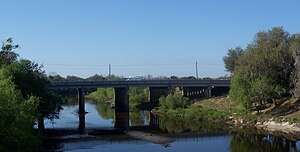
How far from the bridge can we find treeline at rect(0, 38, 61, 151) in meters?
37.3

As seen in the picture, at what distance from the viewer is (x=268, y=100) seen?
8956cm

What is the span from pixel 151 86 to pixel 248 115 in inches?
1710

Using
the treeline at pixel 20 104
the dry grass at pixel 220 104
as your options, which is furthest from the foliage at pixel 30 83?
the dry grass at pixel 220 104

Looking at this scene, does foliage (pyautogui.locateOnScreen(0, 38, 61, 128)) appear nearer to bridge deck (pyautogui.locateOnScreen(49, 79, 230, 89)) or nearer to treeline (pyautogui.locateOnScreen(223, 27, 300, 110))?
treeline (pyautogui.locateOnScreen(223, 27, 300, 110))

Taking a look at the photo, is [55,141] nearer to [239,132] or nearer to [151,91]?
[239,132]

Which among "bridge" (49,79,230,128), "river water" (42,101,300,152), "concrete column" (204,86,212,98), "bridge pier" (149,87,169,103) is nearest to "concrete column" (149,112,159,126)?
"river water" (42,101,300,152)

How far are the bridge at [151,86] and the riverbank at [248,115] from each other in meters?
16.5

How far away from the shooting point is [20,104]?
41656 millimetres

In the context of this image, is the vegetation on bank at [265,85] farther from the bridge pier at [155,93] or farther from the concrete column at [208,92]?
the bridge pier at [155,93]

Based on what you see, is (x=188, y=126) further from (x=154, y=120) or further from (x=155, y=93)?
(x=155, y=93)

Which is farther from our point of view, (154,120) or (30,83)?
(154,120)

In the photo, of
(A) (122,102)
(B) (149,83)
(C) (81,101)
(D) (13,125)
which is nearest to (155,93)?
(B) (149,83)

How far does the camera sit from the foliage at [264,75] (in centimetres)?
8331

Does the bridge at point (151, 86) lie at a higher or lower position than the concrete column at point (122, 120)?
higher
